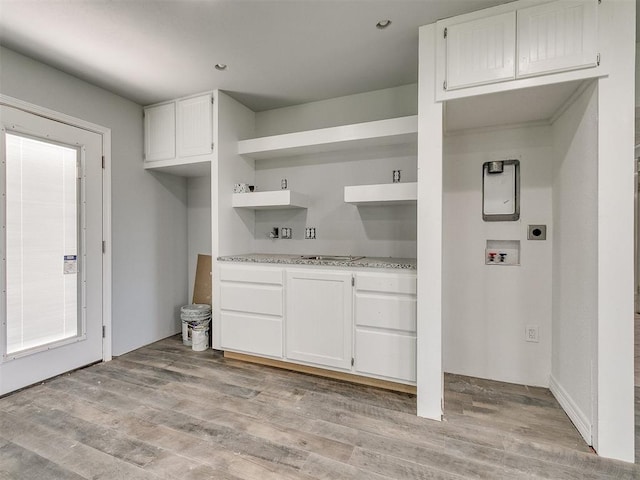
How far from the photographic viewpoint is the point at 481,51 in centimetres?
177

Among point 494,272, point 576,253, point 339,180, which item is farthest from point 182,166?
point 576,253

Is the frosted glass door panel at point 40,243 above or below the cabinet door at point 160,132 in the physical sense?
below

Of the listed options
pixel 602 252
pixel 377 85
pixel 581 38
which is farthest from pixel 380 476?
pixel 377 85

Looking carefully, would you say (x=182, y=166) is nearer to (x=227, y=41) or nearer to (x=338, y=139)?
(x=227, y=41)

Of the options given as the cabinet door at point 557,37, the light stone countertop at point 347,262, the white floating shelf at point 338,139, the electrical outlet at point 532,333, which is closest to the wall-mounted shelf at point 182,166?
the white floating shelf at point 338,139

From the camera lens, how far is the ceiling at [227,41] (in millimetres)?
1787

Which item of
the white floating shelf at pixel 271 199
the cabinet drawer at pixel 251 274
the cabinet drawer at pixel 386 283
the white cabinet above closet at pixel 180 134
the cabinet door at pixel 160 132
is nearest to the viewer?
the cabinet drawer at pixel 386 283

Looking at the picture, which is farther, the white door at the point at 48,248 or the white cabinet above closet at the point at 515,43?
the white door at the point at 48,248

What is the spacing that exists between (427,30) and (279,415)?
259 centimetres

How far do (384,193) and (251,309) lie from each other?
1499mm

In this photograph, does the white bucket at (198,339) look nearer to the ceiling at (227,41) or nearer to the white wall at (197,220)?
the white wall at (197,220)

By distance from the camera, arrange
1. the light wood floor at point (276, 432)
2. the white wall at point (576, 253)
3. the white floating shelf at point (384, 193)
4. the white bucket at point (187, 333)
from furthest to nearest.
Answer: the white bucket at point (187, 333)
the white floating shelf at point (384, 193)
the white wall at point (576, 253)
the light wood floor at point (276, 432)

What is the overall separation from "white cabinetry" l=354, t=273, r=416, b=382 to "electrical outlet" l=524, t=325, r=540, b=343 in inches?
37.0

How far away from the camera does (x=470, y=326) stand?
8.11 ft
